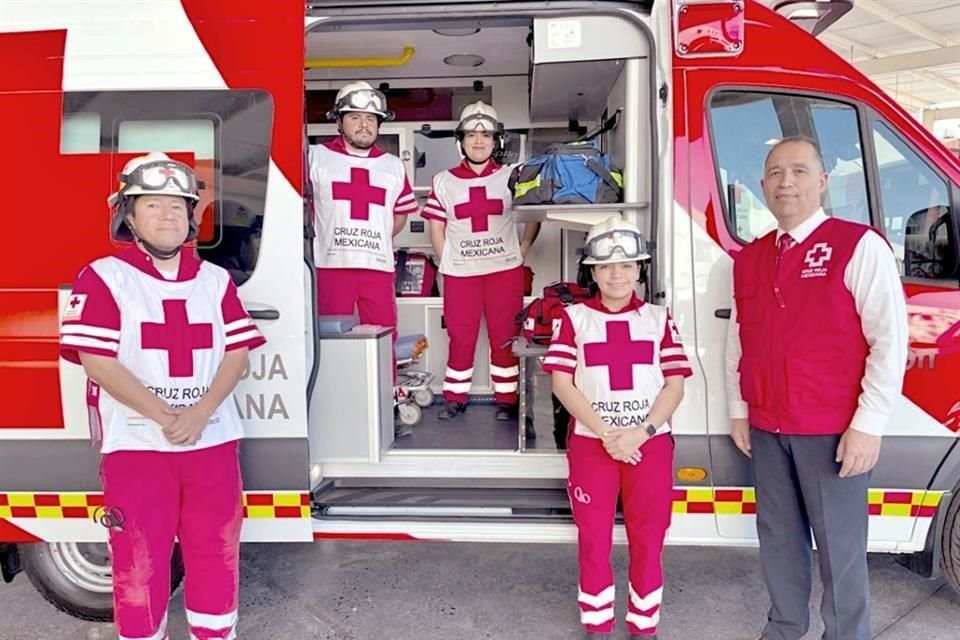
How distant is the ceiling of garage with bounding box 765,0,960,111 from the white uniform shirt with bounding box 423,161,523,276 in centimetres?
951

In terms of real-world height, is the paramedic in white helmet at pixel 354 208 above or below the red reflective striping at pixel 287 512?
above

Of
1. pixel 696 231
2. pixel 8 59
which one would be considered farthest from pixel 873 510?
pixel 8 59

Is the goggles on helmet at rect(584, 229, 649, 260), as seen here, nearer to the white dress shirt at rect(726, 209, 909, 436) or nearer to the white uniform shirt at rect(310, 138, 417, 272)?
the white dress shirt at rect(726, 209, 909, 436)

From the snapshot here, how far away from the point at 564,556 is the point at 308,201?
1.89m

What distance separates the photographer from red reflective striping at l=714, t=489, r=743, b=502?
252cm

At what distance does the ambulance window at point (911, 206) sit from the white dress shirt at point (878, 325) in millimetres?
515

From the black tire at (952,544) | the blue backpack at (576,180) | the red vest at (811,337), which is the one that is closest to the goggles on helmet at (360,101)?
the blue backpack at (576,180)

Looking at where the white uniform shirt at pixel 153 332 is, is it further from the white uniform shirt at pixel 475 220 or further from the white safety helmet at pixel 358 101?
the white uniform shirt at pixel 475 220

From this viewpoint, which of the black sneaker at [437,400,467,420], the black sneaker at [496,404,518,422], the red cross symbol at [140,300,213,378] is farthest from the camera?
the black sneaker at [437,400,467,420]

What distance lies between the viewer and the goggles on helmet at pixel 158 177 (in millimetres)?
2074

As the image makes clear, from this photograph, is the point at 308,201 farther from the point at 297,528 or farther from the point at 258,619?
the point at 258,619

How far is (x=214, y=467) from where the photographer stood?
7.28 ft

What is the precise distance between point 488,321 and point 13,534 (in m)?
2.18

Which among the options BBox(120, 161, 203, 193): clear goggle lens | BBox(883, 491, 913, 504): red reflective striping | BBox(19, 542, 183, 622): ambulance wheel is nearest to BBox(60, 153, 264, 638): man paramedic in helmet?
BBox(120, 161, 203, 193): clear goggle lens
